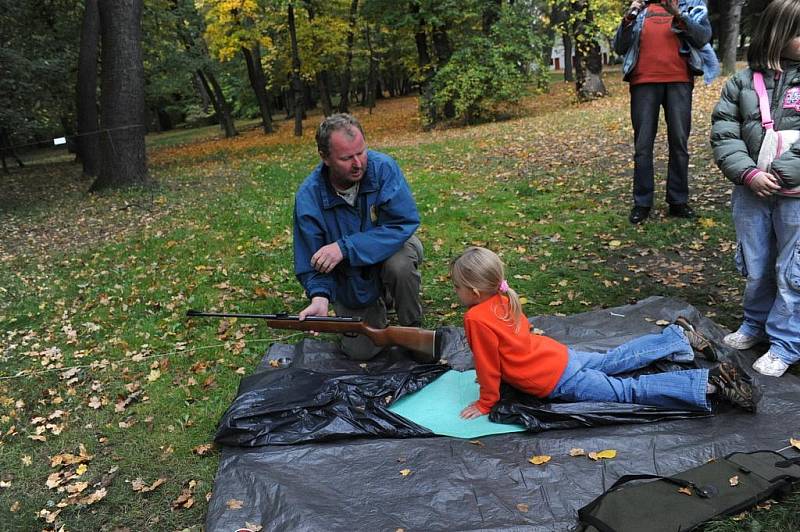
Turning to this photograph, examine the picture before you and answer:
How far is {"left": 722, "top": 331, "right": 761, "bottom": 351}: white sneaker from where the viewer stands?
3496 mm

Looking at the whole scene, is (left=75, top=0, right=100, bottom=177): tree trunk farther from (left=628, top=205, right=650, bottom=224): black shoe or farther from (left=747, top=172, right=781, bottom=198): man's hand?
(left=747, top=172, right=781, bottom=198): man's hand

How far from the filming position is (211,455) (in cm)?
324

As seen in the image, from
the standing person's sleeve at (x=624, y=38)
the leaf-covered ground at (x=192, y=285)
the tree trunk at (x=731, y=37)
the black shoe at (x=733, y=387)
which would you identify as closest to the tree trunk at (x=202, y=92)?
the leaf-covered ground at (x=192, y=285)

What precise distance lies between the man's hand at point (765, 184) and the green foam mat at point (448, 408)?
1.79 metres

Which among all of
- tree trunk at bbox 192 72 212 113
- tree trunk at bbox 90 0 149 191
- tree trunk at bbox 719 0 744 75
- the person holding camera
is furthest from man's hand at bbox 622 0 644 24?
tree trunk at bbox 192 72 212 113

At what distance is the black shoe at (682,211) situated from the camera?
19.6ft

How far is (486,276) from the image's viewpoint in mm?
2949

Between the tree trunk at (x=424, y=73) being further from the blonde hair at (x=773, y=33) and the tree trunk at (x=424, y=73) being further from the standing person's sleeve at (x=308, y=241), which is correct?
the blonde hair at (x=773, y=33)

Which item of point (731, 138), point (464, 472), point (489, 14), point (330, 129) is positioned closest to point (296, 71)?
point (489, 14)

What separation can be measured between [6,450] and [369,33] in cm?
2611

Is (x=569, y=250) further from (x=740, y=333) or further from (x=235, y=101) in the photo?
(x=235, y=101)

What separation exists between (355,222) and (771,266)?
2.51 m

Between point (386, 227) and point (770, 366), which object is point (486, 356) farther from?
point (770, 366)

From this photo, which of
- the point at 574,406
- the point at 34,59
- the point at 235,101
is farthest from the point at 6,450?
the point at 235,101
